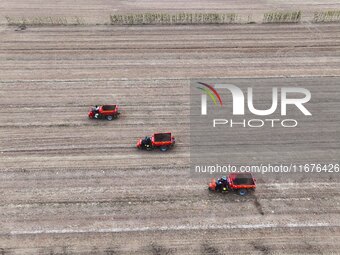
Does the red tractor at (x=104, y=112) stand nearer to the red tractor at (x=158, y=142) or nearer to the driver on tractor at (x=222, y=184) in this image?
the red tractor at (x=158, y=142)

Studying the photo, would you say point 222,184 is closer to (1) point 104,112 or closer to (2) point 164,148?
(2) point 164,148

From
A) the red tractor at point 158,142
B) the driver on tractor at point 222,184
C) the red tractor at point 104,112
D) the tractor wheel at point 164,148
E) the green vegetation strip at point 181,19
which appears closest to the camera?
the driver on tractor at point 222,184

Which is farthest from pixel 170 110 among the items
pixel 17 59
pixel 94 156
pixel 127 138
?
pixel 17 59

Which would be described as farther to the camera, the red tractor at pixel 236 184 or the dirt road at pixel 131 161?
the red tractor at pixel 236 184

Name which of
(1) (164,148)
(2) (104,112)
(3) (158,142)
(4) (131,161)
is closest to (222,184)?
(1) (164,148)

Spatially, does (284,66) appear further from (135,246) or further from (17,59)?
(17,59)

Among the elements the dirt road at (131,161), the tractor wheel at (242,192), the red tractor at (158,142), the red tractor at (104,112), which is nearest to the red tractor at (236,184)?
the tractor wheel at (242,192)
